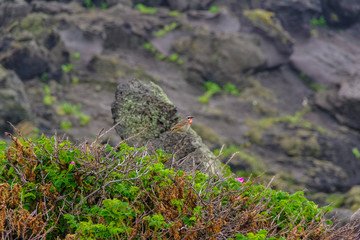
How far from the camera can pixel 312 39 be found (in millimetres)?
27859

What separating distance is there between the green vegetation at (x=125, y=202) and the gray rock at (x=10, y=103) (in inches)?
518

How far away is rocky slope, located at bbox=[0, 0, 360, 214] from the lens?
717 inches

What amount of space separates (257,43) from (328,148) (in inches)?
289

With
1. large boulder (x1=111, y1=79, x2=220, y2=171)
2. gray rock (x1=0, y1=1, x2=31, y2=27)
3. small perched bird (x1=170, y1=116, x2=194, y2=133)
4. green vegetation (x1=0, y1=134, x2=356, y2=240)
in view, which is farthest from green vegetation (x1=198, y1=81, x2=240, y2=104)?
green vegetation (x1=0, y1=134, x2=356, y2=240)

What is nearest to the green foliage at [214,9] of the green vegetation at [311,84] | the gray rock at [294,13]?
the gray rock at [294,13]

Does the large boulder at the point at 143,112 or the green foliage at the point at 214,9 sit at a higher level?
the large boulder at the point at 143,112

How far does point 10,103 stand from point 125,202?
46.3ft

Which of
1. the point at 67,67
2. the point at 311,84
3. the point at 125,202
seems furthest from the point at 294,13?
the point at 125,202

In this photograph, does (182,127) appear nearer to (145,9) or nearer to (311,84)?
(311,84)

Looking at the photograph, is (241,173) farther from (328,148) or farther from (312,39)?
(312,39)

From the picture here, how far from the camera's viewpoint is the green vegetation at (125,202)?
10.3 ft

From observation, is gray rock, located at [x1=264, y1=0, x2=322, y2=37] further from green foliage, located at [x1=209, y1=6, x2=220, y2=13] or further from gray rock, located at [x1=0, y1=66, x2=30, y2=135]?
gray rock, located at [x1=0, y1=66, x2=30, y2=135]

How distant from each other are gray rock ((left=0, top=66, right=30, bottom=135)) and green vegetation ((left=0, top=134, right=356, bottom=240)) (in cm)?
1317

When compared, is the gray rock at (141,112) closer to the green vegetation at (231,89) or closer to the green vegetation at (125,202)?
the green vegetation at (125,202)
